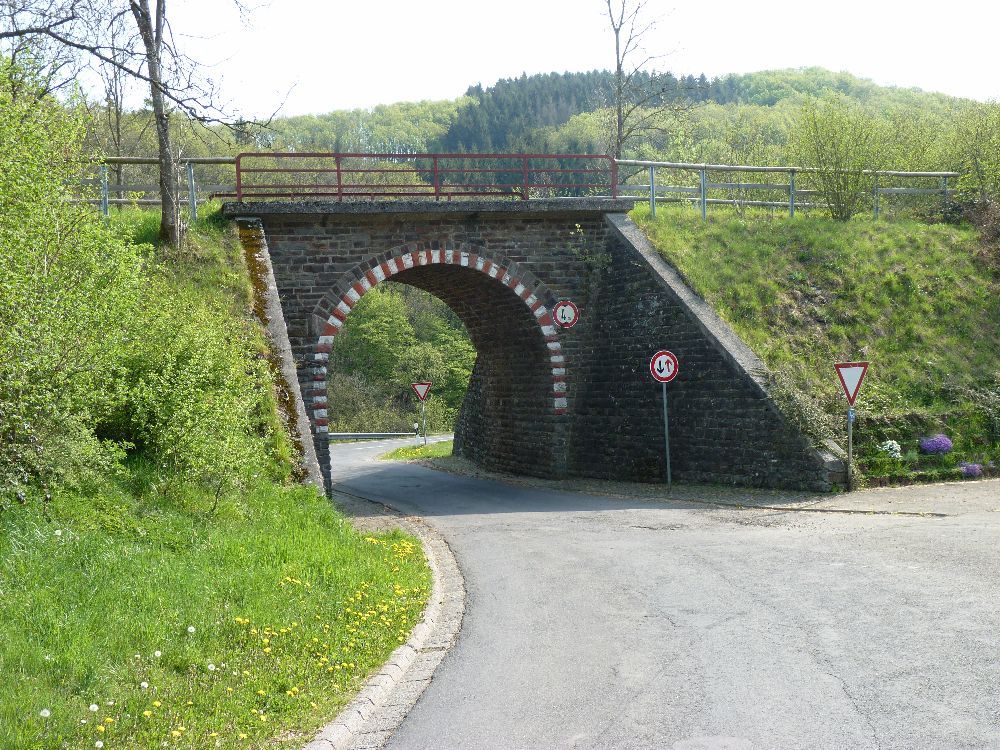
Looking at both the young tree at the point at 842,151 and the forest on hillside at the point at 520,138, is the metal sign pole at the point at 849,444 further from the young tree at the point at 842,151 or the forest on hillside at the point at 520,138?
the young tree at the point at 842,151

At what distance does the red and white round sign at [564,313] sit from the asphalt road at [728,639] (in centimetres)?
806

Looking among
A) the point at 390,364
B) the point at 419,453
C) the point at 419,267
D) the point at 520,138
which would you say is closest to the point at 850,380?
the point at 419,267

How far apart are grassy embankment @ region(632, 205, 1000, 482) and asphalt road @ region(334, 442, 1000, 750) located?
3.78 meters

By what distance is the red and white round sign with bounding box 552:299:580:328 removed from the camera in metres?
20.0

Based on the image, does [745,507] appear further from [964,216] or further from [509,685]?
[964,216]

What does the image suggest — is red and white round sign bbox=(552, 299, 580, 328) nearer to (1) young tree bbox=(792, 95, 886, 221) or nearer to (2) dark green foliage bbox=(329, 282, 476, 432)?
(1) young tree bbox=(792, 95, 886, 221)

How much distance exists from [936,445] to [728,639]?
10.7m

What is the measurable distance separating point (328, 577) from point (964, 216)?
21.4 meters

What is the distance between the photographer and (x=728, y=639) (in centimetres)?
690

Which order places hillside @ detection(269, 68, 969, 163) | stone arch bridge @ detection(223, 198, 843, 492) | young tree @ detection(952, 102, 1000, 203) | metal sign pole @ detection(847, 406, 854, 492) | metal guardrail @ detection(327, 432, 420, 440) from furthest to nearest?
hillside @ detection(269, 68, 969, 163) < metal guardrail @ detection(327, 432, 420, 440) < young tree @ detection(952, 102, 1000, 203) < stone arch bridge @ detection(223, 198, 843, 492) < metal sign pole @ detection(847, 406, 854, 492)

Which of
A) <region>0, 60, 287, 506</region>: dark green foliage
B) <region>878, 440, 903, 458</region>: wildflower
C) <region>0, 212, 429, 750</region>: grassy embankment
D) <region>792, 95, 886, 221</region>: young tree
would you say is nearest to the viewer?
<region>0, 212, 429, 750</region>: grassy embankment

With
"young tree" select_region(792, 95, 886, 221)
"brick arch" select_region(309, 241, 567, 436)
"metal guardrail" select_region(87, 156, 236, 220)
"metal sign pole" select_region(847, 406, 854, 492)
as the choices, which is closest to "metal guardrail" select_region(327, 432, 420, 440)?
"brick arch" select_region(309, 241, 567, 436)

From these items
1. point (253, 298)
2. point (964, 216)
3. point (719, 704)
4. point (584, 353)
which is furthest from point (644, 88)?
point (719, 704)

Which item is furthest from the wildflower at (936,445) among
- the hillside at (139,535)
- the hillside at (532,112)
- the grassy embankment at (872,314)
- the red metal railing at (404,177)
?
the hillside at (532,112)
